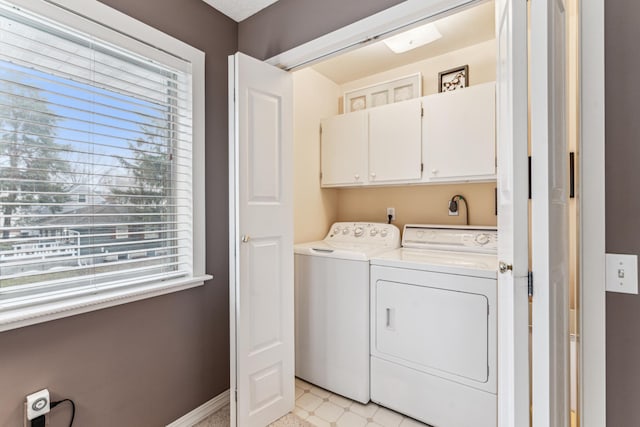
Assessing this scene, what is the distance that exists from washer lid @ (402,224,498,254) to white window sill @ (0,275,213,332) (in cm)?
162

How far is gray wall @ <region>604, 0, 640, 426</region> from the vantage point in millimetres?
943

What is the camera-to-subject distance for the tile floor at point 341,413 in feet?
5.95

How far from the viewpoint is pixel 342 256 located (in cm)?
204

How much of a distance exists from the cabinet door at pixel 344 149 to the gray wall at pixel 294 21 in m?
0.94

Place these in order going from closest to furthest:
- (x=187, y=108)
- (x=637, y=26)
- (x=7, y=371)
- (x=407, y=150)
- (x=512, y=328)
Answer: (x=512, y=328) → (x=637, y=26) → (x=7, y=371) → (x=187, y=108) → (x=407, y=150)

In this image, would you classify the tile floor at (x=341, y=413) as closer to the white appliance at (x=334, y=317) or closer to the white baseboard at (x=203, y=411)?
the white appliance at (x=334, y=317)

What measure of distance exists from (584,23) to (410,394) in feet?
6.33

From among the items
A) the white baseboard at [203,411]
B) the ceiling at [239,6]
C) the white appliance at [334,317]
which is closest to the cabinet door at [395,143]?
the white appliance at [334,317]

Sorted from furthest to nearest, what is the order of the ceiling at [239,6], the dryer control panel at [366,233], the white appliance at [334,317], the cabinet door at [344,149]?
the cabinet door at [344,149]
the dryer control panel at [366,233]
the white appliance at [334,317]
the ceiling at [239,6]

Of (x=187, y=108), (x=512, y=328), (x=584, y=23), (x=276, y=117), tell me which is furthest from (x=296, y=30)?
(x=512, y=328)

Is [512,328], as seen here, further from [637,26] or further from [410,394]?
[410,394]

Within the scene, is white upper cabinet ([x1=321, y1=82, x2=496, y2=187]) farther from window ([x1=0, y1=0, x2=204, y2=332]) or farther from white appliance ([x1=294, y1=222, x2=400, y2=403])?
window ([x1=0, y1=0, x2=204, y2=332])

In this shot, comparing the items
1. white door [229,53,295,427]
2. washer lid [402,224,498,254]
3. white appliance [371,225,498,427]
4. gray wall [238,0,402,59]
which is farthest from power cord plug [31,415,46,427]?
washer lid [402,224,498,254]

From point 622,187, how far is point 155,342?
2.11m
